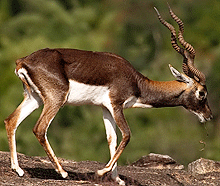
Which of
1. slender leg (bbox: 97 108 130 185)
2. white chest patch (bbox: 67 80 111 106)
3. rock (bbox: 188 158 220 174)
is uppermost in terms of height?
white chest patch (bbox: 67 80 111 106)

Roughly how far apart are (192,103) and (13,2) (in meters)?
15.3

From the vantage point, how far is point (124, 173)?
29.8 ft

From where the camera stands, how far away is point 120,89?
8.05m

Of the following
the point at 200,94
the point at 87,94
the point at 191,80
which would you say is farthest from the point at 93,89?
the point at 200,94

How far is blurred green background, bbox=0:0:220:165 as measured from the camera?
17.7 metres

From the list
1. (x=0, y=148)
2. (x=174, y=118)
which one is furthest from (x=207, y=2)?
(x=0, y=148)

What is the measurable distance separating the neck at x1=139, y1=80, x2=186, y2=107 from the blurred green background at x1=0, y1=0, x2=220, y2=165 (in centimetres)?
769

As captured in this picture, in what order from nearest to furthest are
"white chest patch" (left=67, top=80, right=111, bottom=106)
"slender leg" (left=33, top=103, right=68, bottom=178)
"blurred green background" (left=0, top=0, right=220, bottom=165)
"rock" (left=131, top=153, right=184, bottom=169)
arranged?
"slender leg" (left=33, top=103, right=68, bottom=178), "white chest patch" (left=67, top=80, right=111, bottom=106), "rock" (left=131, top=153, right=184, bottom=169), "blurred green background" (left=0, top=0, right=220, bottom=165)

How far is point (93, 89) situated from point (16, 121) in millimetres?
1112

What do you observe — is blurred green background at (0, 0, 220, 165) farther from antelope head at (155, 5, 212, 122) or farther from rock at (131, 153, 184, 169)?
antelope head at (155, 5, 212, 122)

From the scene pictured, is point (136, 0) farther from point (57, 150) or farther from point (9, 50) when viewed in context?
point (57, 150)

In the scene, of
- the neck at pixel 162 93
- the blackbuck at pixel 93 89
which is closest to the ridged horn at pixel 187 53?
the blackbuck at pixel 93 89

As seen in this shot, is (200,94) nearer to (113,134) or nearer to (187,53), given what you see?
(187,53)

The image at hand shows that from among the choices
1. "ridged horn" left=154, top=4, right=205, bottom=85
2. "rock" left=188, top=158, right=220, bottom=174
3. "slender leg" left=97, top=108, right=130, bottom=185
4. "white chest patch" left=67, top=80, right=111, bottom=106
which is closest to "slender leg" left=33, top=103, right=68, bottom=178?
"white chest patch" left=67, top=80, right=111, bottom=106
